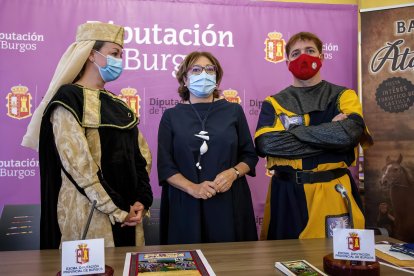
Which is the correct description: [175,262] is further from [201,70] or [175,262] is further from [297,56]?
[297,56]

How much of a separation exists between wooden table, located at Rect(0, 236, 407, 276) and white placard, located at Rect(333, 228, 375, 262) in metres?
0.11

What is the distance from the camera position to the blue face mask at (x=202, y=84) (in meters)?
2.19

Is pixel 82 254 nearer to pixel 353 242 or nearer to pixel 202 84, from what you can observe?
pixel 353 242

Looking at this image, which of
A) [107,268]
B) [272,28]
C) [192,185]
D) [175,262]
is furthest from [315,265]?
[272,28]

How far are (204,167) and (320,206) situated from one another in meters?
0.64

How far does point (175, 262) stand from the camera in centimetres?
130

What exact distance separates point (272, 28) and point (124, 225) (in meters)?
2.18

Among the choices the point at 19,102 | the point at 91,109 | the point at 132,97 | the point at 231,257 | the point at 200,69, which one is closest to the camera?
the point at 231,257

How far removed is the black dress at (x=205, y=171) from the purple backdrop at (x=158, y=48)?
95 cm

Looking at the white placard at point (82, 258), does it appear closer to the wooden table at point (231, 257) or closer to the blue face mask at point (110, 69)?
the wooden table at point (231, 257)

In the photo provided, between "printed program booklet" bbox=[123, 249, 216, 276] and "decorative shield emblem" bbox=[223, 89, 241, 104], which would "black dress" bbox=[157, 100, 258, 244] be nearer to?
"printed program booklet" bbox=[123, 249, 216, 276]

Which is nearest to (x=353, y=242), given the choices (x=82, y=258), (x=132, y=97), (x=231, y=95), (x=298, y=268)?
(x=298, y=268)

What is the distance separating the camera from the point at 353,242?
3.84ft

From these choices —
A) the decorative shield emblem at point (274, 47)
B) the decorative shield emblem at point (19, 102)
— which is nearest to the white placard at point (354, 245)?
the decorative shield emblem at point (274, 47)
